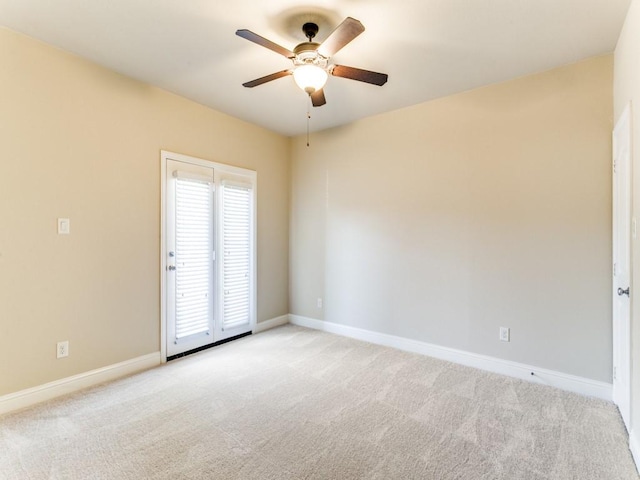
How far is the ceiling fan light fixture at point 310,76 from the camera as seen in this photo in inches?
84.0

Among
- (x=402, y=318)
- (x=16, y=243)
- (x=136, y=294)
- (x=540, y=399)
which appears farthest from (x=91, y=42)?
(x=540, y=399)

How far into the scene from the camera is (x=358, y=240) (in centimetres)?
408

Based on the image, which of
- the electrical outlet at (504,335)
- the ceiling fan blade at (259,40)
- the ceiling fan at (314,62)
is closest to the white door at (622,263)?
the electrical outlet at (504,335)

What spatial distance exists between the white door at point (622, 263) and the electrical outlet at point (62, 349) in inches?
163

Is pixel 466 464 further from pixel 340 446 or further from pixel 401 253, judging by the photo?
pixel 401 253

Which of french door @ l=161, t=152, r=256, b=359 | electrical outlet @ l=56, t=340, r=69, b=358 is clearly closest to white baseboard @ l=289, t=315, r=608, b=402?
french door @ l=161, t=152, r=256, b=359

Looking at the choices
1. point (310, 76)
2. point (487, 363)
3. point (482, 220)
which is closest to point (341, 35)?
point (310, 76)

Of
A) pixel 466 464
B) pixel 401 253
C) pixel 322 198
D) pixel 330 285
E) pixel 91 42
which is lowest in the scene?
pixel 466 464

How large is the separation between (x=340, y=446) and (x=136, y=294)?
233 cm

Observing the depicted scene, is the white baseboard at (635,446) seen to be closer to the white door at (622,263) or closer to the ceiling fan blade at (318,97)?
the white door at (622,263)

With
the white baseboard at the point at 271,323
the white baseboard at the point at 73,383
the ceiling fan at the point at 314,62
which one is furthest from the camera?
the white baseboard at the point at 271,323

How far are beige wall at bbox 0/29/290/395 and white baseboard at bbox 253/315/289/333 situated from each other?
1.38 meters

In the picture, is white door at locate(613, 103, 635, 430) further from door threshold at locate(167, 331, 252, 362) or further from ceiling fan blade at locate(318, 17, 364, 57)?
door threshold at locate(167, 331, 252, 362)

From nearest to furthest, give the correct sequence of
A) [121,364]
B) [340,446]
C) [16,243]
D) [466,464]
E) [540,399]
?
[466,464] → [340,446] → [16,243] → [540,399] → [121,364]
